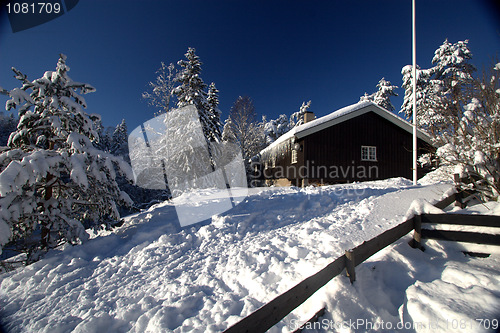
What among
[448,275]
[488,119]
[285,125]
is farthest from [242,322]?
[285,125]

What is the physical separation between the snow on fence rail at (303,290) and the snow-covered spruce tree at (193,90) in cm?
1308

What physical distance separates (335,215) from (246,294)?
3915mm

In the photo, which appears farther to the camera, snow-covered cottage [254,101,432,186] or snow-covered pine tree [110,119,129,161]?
snow-covered pine tree [110,119,129,161]

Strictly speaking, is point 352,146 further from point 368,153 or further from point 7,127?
point 7,127

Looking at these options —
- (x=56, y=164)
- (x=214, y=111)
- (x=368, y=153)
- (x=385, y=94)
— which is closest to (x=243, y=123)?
(x=214, y=111)

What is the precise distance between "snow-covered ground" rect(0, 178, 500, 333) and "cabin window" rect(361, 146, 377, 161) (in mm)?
9750

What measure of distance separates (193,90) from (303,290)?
50.5 ft

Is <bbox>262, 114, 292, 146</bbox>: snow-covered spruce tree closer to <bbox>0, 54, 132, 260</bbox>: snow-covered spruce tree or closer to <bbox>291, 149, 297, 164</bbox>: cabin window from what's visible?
<bbox>291, 149, 297, 164</bbox>: cabin window

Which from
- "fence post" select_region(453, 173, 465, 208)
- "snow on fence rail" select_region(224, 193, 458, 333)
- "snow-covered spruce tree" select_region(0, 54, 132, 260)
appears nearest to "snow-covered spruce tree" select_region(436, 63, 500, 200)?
"fence post" select_region(453, 173, 465, 208)

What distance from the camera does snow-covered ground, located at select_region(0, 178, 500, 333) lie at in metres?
2.55

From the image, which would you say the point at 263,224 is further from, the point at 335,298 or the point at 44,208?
the point at 44,208

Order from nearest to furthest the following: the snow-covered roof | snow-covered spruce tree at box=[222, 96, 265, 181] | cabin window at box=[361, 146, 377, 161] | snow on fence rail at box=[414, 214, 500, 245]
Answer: snow on fence rail at box=[414, 214, 500, 245] < the snow-covered roof < cabin window at box=[361, 146, 377, 161] < snow-covered spruce tree at box=[222, 96, 265, 181]

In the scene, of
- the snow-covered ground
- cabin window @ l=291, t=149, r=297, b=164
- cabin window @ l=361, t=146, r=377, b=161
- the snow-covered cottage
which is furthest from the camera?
cabin window @ l=291, t=149, r=297, b=164

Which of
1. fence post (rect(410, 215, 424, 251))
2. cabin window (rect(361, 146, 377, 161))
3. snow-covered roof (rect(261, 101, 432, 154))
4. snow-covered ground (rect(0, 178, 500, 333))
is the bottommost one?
snow-covered ground (rect(0, 178, 500, 333))
